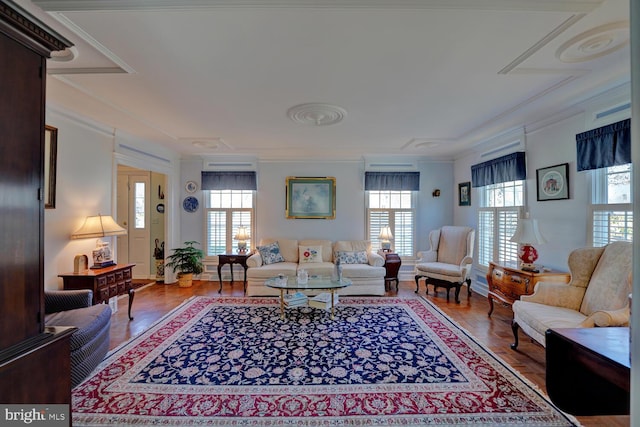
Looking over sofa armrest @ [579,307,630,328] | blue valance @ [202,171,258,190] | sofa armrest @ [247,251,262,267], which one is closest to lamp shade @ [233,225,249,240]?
sofa armrest @ [247,251,262,267]

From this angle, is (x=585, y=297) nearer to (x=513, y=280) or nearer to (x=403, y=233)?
(x=513, y=280)

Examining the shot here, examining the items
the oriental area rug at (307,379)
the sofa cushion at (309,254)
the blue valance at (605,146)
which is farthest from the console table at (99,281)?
the blue valance at (605,146)

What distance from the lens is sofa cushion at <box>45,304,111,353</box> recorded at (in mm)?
2074

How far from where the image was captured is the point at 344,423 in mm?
1763

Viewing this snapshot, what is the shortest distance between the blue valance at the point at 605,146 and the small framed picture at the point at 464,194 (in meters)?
2.19

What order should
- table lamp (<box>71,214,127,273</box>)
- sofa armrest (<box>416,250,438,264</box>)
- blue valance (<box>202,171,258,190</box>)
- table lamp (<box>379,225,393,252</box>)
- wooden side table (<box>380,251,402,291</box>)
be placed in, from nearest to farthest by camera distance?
table lamp (<box>71,214,127,273</box>)
wooden side table (<box>380,251,402,291</box>)
sofa armrest (<box>416,250,438,264</box>)
table lamp (<box>379,225,393,252</box>)
blue valance (<box>202,171,258,190</box>)


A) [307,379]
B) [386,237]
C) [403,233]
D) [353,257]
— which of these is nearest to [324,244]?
[353,257]

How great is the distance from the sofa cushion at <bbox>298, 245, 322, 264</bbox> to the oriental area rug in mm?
1732

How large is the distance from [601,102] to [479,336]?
265 cm

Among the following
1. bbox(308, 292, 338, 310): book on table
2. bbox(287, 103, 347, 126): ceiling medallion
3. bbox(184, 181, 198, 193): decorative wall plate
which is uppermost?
bbox(287, 103, 347, 126): ceiling medallion

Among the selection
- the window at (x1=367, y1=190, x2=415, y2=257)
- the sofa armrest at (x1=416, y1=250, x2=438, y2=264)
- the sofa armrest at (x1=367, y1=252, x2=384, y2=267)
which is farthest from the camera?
the window at (x1=367, y1=190, x2=415, y2=257)

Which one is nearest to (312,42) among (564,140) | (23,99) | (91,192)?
(23,99)

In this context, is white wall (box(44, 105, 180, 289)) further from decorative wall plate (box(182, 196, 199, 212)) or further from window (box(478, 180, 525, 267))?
window (box(478, 180, 525, 267))

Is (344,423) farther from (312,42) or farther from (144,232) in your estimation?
(144,232)
